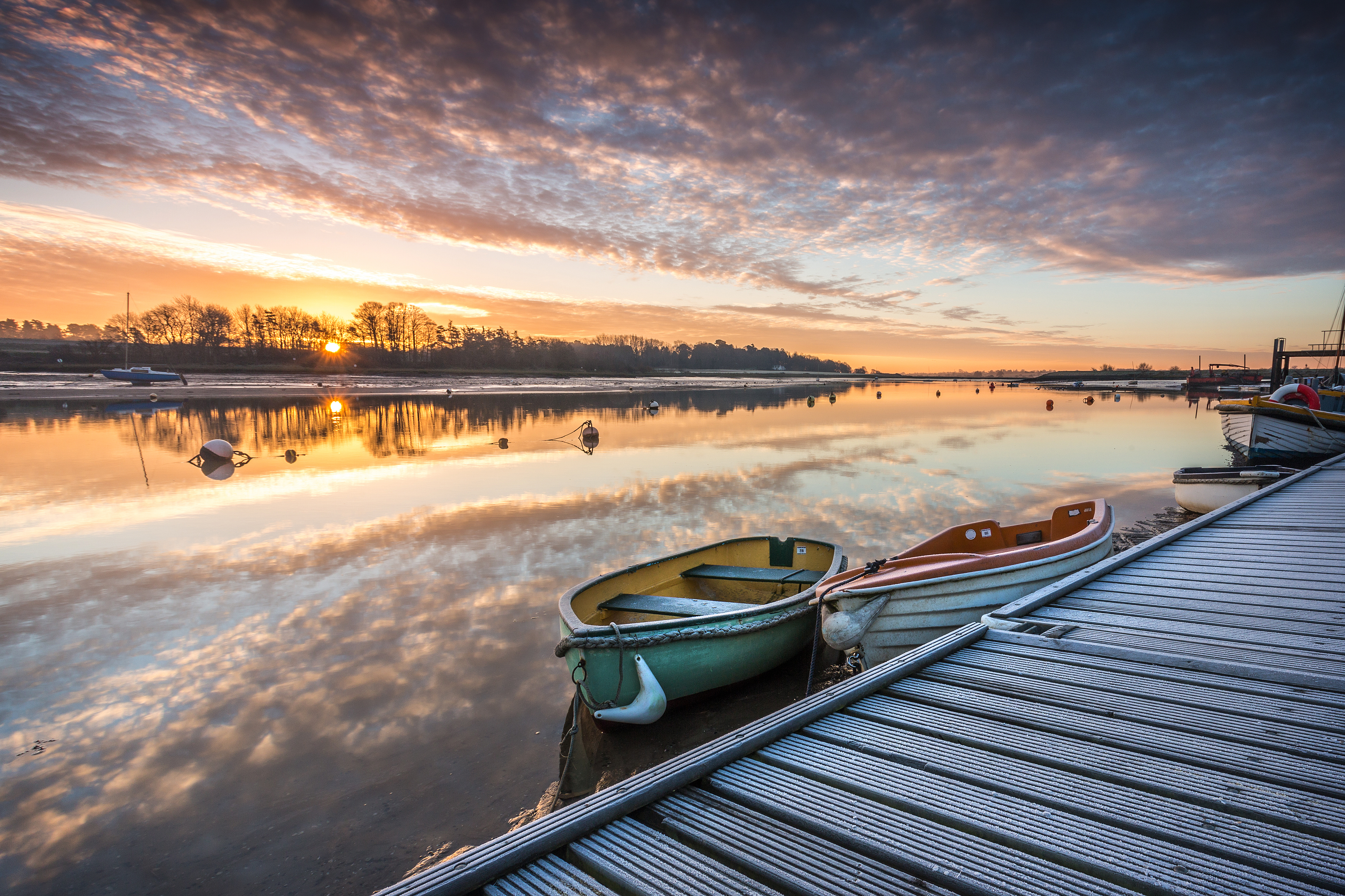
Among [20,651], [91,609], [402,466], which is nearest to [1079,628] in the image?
[20,651]

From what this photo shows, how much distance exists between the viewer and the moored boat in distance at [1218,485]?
1397 centimetres

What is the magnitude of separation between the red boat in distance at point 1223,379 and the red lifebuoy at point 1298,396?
92.3 meters

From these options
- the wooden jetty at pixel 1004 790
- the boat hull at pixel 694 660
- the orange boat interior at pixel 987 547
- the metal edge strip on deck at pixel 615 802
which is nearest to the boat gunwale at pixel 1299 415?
the orange boat interior at pixel 987 547

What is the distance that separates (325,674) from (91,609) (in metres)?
4.45

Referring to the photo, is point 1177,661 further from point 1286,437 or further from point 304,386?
point 304,386

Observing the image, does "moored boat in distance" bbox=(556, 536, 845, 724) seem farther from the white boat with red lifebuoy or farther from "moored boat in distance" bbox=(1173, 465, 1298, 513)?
the white boat with red lifebuoy

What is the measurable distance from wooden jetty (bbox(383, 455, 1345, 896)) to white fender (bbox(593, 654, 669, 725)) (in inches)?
82.1

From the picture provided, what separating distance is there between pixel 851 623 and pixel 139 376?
85.6 m

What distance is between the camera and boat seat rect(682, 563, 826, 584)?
793 centimetres

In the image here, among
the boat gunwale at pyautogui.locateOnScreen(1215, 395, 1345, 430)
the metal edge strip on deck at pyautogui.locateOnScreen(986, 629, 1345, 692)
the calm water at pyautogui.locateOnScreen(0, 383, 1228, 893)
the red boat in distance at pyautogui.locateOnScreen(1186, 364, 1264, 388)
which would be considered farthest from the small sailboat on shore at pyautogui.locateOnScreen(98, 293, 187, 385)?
the red boat in distance at pyautogui.locateOnScreen(1186, 364, 1264, 388)

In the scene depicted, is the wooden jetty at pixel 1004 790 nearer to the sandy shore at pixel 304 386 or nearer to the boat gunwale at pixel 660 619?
the boat gunwale at pixel 660 619

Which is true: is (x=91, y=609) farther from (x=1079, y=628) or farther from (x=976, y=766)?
(x=1079, y=628)

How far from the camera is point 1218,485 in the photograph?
46.4ft

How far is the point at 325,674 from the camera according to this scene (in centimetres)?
656
